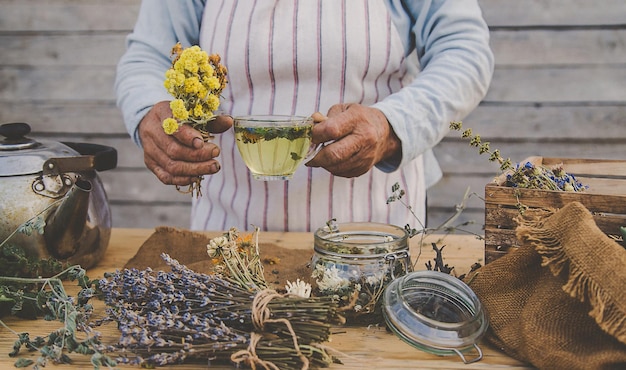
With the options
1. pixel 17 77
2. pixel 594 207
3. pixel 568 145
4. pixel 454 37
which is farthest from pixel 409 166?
pixel 17 77

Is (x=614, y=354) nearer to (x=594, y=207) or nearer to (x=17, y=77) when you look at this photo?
(x=594, y=207)

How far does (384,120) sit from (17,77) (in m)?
2.22

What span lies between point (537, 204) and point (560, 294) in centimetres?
→ 19

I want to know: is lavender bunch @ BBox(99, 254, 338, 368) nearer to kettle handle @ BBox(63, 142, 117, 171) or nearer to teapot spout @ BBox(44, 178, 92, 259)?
teapot spout @ BBox(44, 178, 92, 259)

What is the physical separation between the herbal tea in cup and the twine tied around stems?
1.22ft

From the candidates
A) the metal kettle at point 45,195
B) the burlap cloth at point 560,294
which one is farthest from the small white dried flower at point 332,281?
the metal kettle at point 45,195

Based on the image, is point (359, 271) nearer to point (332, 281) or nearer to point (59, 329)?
point (332, 281)

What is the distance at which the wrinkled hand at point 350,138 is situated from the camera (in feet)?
4.34

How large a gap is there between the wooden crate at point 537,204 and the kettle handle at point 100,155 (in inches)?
31.1

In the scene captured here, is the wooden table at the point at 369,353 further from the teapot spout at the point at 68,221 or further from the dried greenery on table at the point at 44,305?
the teapot spout at the point at 68,221

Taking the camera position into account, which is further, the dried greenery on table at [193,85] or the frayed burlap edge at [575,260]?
the dried greenery on table at [193,85]

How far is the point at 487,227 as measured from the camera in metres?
1.13

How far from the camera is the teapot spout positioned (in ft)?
3.93

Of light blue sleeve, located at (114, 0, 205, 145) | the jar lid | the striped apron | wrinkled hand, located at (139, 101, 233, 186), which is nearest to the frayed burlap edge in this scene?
the jar lid
